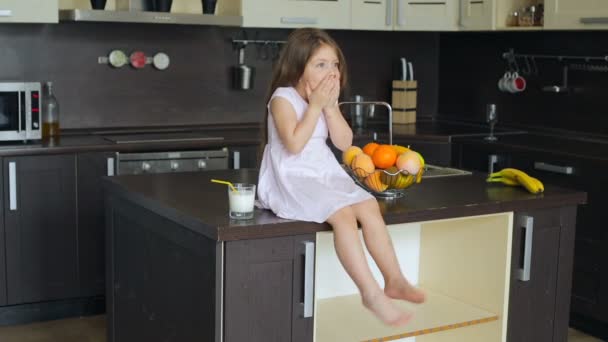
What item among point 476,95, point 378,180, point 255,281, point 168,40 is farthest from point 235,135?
point 255,281

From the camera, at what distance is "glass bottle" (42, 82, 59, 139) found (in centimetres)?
454

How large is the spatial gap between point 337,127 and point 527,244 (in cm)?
75

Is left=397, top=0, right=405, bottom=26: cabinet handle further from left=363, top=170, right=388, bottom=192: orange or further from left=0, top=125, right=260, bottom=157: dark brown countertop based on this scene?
left=363, top=170, right=388, bottom=192: orange

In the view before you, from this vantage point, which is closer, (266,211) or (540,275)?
(266,211)

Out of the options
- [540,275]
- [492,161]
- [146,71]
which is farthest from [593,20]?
[146,71]

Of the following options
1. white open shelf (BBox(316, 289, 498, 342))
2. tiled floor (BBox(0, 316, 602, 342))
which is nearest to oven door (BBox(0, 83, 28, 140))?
tiled floor (BBox(0, 316, 602, 342))

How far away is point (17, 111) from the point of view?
14.0 feet

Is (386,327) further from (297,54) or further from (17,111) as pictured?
(17,111)

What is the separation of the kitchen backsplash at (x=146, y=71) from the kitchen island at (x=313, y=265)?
1590mm

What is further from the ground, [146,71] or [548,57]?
[548,57]

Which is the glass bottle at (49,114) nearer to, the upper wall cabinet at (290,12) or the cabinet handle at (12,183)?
the cabinet handle at (12,183)

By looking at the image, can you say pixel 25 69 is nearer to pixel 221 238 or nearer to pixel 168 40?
pixel 168 40

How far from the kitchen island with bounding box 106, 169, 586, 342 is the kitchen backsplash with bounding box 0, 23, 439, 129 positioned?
159 centimetres

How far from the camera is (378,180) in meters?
2.91
